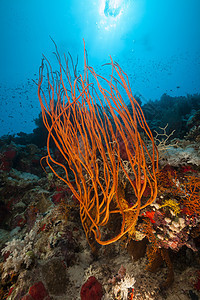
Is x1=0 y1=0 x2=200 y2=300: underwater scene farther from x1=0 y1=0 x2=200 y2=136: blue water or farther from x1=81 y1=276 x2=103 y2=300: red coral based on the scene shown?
x1=0 y1=0 x2=200 y2=136: blue water

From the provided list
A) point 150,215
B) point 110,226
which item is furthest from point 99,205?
point 150,215

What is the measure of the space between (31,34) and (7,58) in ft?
43.0

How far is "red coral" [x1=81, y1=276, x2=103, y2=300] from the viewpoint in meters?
1.66

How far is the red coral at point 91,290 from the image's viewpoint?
5.44 ft

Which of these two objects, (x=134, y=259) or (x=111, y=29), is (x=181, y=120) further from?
(x=111, y=29)

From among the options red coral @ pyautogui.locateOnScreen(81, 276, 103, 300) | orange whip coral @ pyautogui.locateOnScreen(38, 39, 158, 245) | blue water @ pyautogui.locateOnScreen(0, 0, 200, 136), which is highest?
blue water @ pyautogui.locateOnScreen(0, 0, 200, 136)

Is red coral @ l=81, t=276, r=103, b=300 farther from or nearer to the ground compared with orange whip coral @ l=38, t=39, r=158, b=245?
nearer to the ground

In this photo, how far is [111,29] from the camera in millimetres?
46656

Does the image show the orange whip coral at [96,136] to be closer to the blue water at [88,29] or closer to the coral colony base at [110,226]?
the coral colony base at [110,226]

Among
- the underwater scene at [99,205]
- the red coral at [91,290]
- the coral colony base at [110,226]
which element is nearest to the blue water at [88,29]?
the underwater scene at [99,205]

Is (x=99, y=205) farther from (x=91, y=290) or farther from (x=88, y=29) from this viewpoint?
(x=88, y=29)

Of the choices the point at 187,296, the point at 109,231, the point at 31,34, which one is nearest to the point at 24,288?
the point at 109,231

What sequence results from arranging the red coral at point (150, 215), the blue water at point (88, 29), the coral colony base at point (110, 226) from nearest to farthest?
1. the coral colony base at point (110, 226)
2. the red coral at point (150, 215)
3. the blue water at point (88, 29)

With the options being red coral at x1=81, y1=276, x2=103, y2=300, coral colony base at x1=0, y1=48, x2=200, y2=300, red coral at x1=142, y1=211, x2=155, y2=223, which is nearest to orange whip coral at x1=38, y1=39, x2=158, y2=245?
coral colony base at x1=0, y1=48, x2=200, y2=300
